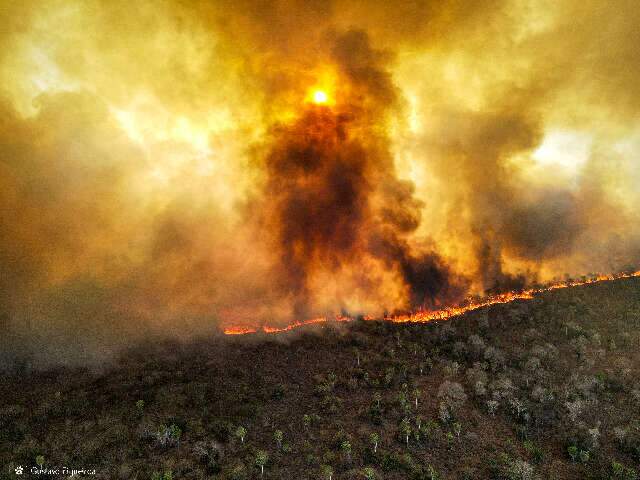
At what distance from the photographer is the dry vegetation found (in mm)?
71062

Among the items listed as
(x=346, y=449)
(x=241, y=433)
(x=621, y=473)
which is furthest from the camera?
(x=241, y=433)

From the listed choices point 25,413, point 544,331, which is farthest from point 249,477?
point 544,331

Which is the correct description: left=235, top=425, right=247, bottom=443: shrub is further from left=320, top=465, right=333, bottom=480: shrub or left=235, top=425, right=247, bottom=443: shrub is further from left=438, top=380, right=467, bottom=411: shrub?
left=438, top=380, right=467, bottom=411: shrub

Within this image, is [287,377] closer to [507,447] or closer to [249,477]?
[249,477]

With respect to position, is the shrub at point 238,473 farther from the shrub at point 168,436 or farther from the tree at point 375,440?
the tree at point 375,440

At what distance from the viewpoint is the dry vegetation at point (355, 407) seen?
71062mm

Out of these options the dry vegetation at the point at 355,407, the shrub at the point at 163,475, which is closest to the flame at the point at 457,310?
the dry vegetation at the point at 355,407

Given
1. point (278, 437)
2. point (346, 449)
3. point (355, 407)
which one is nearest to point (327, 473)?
point (346, 449)

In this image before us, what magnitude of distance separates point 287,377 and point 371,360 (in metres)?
22.2

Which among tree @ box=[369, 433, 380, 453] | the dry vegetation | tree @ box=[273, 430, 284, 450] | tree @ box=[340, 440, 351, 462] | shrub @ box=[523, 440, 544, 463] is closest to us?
the dry vegetation

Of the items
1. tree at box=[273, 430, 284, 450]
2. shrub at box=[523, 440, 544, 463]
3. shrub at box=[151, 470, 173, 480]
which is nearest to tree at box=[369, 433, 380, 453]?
tree at box=[273, 430, 284, 450]

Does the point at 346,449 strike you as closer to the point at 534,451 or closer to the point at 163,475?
the point at 163,475

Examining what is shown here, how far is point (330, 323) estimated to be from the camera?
125 m

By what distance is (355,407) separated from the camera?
8869 cm
